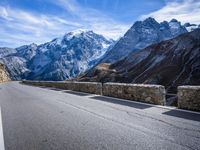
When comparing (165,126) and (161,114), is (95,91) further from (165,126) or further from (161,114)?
(165,126)

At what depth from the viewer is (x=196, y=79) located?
5344 cm

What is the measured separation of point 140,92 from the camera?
12.4 m

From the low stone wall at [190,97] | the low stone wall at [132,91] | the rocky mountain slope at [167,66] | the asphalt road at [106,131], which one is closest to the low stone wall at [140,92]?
the low stone wall at [132,91]

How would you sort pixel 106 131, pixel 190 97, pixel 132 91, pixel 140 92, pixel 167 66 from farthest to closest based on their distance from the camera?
pixel 167 66 → pixel 132 91 → pixel 140 92 → pixel 190 97 → pixel 106 131

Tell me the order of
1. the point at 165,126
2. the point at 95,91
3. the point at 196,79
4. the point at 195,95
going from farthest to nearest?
1. the point at 196,79
2. the point at 95,91
3. the point at 195,95
4. the point at 165,126

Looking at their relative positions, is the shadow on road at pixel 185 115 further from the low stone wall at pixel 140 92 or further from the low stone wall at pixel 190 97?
the low stone wall at pixel 140 92

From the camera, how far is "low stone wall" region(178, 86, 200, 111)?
9.05 metres

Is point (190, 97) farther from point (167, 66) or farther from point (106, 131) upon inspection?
point (167, 66)

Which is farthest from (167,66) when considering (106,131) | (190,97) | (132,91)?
(106,131)

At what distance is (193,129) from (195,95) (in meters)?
3.07

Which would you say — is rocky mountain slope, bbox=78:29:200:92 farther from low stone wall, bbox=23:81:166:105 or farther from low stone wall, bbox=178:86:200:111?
low stone wall, bbox=178:86:200:111

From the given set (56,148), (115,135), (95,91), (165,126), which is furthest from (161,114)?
(95,91)

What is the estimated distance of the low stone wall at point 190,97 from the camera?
29.7 feet

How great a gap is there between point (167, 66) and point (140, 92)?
58.9 metres
